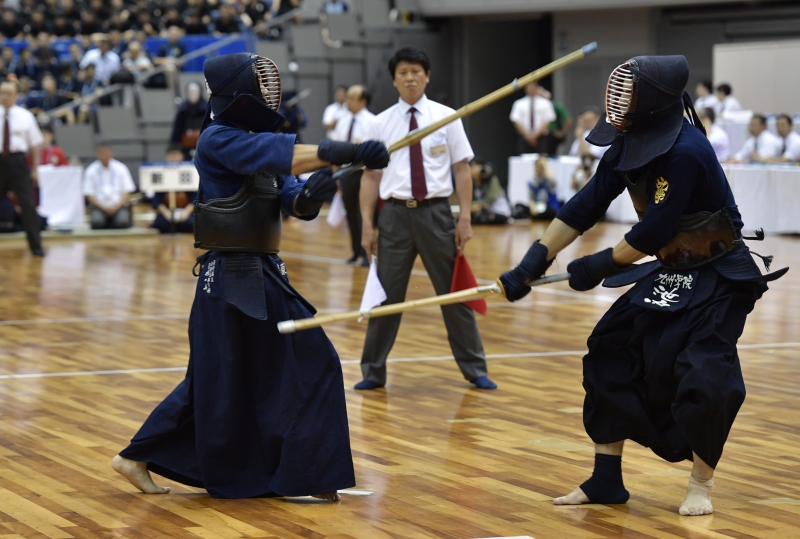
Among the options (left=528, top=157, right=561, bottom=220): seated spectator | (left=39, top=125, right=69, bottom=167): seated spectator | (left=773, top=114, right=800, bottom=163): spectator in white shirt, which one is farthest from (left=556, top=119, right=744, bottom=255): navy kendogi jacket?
(left=39, top=125, right=69, bottom=167): seated spectator

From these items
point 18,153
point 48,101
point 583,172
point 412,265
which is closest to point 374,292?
point 412,265

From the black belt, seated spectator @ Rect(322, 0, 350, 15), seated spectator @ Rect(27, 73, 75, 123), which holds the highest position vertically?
seated spectator @ Rect(322, 0, 350, 15)

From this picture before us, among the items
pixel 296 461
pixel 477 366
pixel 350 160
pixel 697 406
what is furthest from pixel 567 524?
pixel 477 366

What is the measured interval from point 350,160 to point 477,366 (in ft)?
10.7

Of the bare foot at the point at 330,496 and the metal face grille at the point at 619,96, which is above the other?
the metal face grille at the point at 619,96

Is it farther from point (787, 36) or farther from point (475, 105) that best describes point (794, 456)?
point (787, 36)

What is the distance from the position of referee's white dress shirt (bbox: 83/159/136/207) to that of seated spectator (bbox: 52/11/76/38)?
1105cm

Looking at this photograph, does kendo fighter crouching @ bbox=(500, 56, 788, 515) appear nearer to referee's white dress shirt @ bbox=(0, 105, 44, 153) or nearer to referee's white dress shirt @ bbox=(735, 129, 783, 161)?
referee's white dress shirt @ bbox=(0, 105, 44, 153)

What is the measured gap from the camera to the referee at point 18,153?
1488 cm

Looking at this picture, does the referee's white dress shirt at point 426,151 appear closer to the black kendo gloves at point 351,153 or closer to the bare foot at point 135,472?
the black kendo gloves at point 351,153

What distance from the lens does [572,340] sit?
30.0ft

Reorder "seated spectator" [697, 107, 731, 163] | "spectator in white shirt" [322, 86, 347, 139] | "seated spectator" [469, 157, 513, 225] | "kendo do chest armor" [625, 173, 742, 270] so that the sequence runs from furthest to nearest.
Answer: "spectator in white shirt" [322, 86, 347, 139] < "seated spectator" [469, 157, 513, 225] < "seated spectator" [697, 107, 731, 163] < "kendo do chest armor" [625, 173, 742, 270]

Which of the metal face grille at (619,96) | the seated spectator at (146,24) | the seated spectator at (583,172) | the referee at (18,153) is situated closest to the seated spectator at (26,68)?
the seated spectator at (146,24)

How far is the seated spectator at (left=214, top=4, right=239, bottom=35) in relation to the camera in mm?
25766
